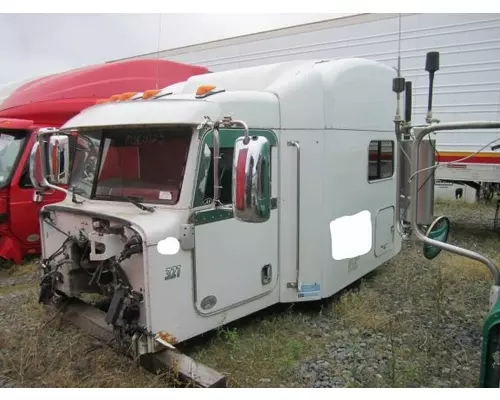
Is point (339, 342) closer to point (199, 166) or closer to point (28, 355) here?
point (199, 166)

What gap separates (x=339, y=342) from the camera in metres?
3.95

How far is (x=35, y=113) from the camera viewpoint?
6.91 meters

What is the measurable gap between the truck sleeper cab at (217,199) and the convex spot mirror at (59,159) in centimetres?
20

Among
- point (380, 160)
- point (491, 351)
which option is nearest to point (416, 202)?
point (491, 351)

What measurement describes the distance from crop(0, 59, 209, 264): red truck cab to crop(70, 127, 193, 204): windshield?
8.13ft

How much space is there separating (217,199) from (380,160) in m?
2.80

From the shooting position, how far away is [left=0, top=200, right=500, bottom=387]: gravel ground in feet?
11.0

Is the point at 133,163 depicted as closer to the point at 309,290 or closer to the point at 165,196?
the point at 165,196

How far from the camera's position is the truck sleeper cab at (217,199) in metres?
3.19

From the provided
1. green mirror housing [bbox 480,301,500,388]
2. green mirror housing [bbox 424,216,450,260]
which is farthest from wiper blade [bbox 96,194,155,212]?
green mirror housing [bbox 480,301,500,388]

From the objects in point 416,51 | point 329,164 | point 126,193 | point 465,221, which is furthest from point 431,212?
point 465,221

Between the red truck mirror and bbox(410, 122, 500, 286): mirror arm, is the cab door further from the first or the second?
the red truck mirror

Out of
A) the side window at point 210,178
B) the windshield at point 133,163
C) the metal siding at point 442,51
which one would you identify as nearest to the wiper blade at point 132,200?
the windshield at point 133,163

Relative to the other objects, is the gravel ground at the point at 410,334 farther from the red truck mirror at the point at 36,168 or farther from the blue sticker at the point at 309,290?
the red truck mirror at the point at 36,168
